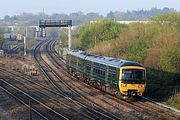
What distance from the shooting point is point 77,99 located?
30.0m

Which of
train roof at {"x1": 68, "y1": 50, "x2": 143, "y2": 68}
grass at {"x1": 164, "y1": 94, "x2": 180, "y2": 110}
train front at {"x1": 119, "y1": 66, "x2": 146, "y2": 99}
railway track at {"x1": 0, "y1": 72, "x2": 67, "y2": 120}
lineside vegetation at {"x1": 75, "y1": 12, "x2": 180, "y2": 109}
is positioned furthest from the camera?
lineside vegetation at {"x1": 75, "y1": 12, "x2": 180, "y2": 109}

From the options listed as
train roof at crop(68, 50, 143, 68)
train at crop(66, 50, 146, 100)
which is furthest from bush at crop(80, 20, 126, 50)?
train at crop(66, 50, 146, 100)

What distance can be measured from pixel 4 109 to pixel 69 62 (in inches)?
884

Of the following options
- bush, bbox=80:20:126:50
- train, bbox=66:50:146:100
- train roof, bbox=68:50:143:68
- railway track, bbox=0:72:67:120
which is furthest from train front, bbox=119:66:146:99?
bush, bbox=80:20:126:50

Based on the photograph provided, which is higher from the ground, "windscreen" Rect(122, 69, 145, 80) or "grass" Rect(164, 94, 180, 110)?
"windscreen" Rect(122, 69, 145, 80)

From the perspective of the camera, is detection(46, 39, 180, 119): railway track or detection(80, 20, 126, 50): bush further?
detection(80, 20, 126, 50): bush

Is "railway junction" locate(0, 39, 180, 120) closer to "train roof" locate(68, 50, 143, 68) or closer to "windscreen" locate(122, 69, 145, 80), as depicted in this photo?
"windscreen" locate(122, 69, 145, 80)

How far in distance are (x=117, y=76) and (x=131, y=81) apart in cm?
120

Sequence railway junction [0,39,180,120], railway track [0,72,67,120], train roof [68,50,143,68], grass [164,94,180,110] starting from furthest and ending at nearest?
train roof [68,50,143,68]
grass [164,94,180,110]
railway track [0,72,67,120]
railway junction [0,39,180,120]

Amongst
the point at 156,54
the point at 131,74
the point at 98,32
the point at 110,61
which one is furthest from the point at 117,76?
the point at 98,32

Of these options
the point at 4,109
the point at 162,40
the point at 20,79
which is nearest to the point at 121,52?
the point at 162,40

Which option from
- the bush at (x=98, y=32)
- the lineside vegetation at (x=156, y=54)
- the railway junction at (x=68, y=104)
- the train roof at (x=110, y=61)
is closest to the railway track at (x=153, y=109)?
the railway junction at (x=68, y=104)

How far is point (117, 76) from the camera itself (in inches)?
1153

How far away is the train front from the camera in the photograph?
28.6 metres
